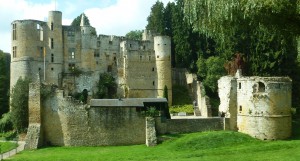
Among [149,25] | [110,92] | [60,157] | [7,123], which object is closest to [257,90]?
[60,157]

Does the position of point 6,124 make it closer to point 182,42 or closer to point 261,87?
point 182,42

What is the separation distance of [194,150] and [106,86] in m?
22.0

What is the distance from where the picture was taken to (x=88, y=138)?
3672 cm

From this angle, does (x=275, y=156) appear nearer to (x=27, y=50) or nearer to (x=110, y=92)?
(x=110, y=92)

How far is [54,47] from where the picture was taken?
171 feet

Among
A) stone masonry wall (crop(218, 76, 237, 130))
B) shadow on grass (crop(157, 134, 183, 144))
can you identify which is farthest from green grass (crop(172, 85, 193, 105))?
shadow on grass (crop(157, 134, 183, 144))

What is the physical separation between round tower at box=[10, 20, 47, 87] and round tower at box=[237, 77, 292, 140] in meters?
24.4

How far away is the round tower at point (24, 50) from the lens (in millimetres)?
49406

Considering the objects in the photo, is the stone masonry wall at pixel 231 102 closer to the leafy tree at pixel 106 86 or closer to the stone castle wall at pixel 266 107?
the stone castle wall at pixel 266 107

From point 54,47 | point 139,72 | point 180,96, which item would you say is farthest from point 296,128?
point 54,47

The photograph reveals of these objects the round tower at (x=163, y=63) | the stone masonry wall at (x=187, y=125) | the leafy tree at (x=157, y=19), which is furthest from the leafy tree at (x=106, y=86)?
the stone masonry wall at (x=187, y=125)

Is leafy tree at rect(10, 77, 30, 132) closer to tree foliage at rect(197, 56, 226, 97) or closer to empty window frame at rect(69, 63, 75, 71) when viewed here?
empty window frame at rect(69, 63, 75, 71)

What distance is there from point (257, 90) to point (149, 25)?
31677mm

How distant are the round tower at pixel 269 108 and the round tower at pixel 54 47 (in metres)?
23.6
